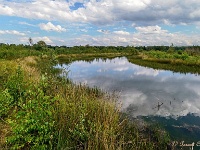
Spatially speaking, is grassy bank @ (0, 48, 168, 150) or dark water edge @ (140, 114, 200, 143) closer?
grassy bank @ (0, 48, 168, 150)

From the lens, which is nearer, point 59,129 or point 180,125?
point 59,129

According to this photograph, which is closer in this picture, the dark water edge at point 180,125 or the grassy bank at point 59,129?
the grassy bank at point 59,129

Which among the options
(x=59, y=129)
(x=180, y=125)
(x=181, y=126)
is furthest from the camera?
(x=180, y=125)

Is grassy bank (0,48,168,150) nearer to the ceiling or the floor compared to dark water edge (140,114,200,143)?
nearer to the ceiling

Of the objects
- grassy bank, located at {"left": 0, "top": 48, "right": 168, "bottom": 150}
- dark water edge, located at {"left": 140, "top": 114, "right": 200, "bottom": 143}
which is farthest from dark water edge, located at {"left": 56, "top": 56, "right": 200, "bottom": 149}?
grassy bank, located at {"left": 0, "top": 48, "right": 168, "bottom": 150}

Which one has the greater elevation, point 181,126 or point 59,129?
point 59,129

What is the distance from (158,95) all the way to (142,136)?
734 cm

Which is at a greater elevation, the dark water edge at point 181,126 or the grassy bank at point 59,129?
the grassy bank at point 59,129

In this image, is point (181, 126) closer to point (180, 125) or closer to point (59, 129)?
point (180, 125)

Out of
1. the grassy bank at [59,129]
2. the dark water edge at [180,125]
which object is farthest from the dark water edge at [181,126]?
the grassy bank at [59,129]

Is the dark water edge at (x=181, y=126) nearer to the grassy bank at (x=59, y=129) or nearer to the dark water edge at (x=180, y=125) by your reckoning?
the dark water edge at (x=180, y=125)

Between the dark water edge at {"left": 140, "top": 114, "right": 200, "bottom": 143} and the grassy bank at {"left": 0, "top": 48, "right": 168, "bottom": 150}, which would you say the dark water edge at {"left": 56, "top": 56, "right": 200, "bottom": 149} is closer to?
the dark water edge at {"left": 140, "top": 114, "right": 200, "bottom": 143}

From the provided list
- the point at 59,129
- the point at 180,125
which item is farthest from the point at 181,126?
the point at 59,129

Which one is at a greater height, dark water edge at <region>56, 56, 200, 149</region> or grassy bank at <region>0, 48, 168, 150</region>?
grassy bank at <region>0, 48, 168, 150</region>
